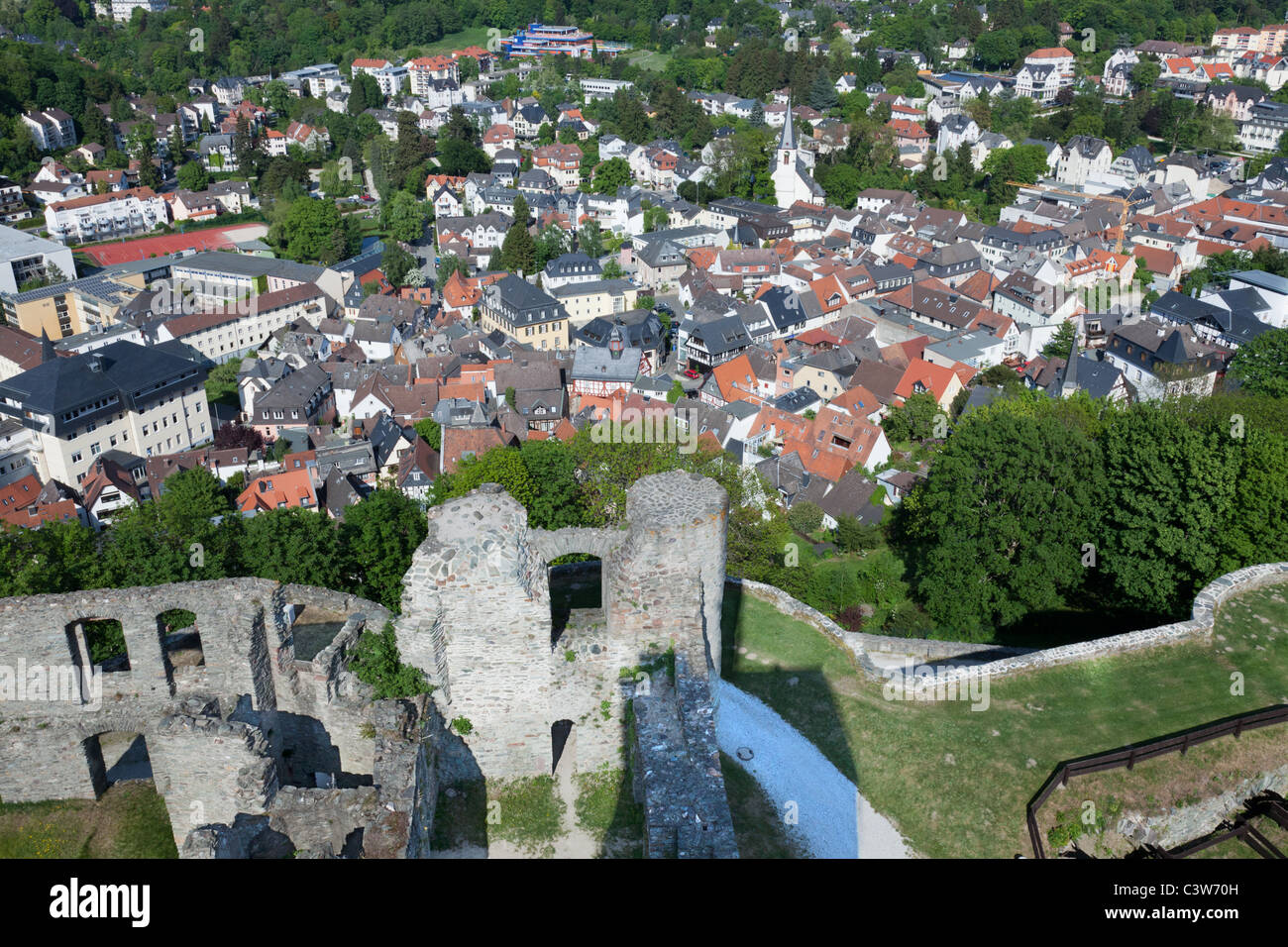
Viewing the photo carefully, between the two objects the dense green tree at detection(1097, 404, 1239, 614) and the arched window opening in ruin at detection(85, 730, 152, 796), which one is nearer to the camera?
the arched window opening in ruin at detection(85, 730, 152, 796)

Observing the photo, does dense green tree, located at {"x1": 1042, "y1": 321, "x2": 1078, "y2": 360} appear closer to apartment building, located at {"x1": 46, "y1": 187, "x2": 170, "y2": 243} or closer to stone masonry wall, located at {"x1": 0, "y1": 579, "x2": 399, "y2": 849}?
stone masonry wall, located at {"x1": 0, "y1": 579, "x2": 399, "y2": 849}

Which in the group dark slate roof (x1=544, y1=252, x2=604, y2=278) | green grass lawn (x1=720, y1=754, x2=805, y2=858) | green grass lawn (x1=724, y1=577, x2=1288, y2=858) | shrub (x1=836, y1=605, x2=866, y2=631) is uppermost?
green grass lawn (x1=720, y1=754, x2=805, y2=858)

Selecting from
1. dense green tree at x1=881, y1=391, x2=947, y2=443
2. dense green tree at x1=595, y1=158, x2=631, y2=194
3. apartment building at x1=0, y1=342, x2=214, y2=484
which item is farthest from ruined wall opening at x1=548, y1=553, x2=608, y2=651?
dense green tree at x1=595, y1=158, x2=631, y2=194

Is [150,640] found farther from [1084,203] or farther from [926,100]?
[926,100]

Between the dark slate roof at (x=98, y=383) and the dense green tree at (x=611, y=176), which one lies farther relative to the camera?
the dense green tree at (x=611, y=176)

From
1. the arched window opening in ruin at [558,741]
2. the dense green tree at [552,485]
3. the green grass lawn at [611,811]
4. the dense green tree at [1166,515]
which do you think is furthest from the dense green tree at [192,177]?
the green grass lawn at [611,811]

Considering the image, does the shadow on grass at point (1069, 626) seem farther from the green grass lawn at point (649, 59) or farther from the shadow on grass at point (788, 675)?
the green grass lawn at point (649, 59)

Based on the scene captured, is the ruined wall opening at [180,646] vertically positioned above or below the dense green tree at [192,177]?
above
